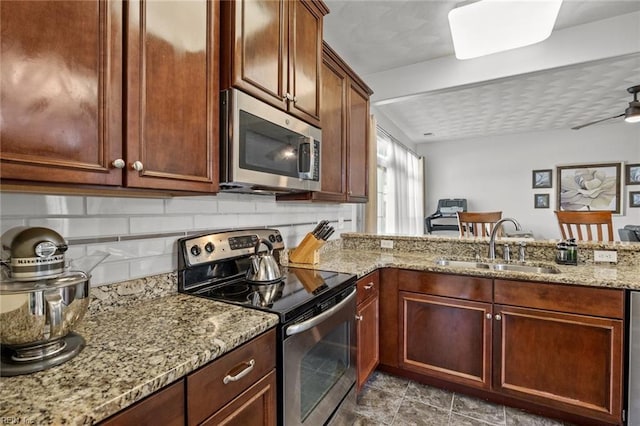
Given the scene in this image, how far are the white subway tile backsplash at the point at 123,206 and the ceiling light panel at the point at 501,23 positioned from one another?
199cm

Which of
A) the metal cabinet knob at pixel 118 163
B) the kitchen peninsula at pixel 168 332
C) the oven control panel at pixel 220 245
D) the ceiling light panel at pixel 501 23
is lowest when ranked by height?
the kitchen peninsula at pixel 168 332

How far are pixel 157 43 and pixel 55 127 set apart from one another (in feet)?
1.38

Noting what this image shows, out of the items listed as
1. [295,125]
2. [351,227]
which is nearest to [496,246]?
[351,227]

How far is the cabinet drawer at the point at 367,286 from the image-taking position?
6.09ft

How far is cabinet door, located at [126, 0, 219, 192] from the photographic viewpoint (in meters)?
0.92

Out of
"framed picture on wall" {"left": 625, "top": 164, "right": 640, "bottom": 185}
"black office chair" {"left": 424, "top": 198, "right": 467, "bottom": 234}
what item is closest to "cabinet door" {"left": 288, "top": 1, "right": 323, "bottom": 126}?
"black office chair" {"left": 424, "top": 198, "right": 467, "bottom": 234}

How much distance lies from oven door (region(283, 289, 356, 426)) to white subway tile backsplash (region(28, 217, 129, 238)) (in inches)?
29.8

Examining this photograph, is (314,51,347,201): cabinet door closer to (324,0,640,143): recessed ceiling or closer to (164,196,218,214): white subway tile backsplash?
(324,0,640,143): recessed ceiling

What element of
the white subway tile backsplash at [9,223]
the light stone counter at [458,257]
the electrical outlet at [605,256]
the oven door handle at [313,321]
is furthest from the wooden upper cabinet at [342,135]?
the electrical outlet at [605,256]

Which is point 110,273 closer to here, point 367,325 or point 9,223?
point 9,223

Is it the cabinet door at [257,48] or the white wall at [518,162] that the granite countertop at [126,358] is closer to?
the cabinet door at [257,48]

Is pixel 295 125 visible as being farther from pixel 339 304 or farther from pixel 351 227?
pixel 351 227

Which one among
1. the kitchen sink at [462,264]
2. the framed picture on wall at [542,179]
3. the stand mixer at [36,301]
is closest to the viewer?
the stand mixer at [36,301]

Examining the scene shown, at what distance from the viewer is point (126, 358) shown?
2.58ft
